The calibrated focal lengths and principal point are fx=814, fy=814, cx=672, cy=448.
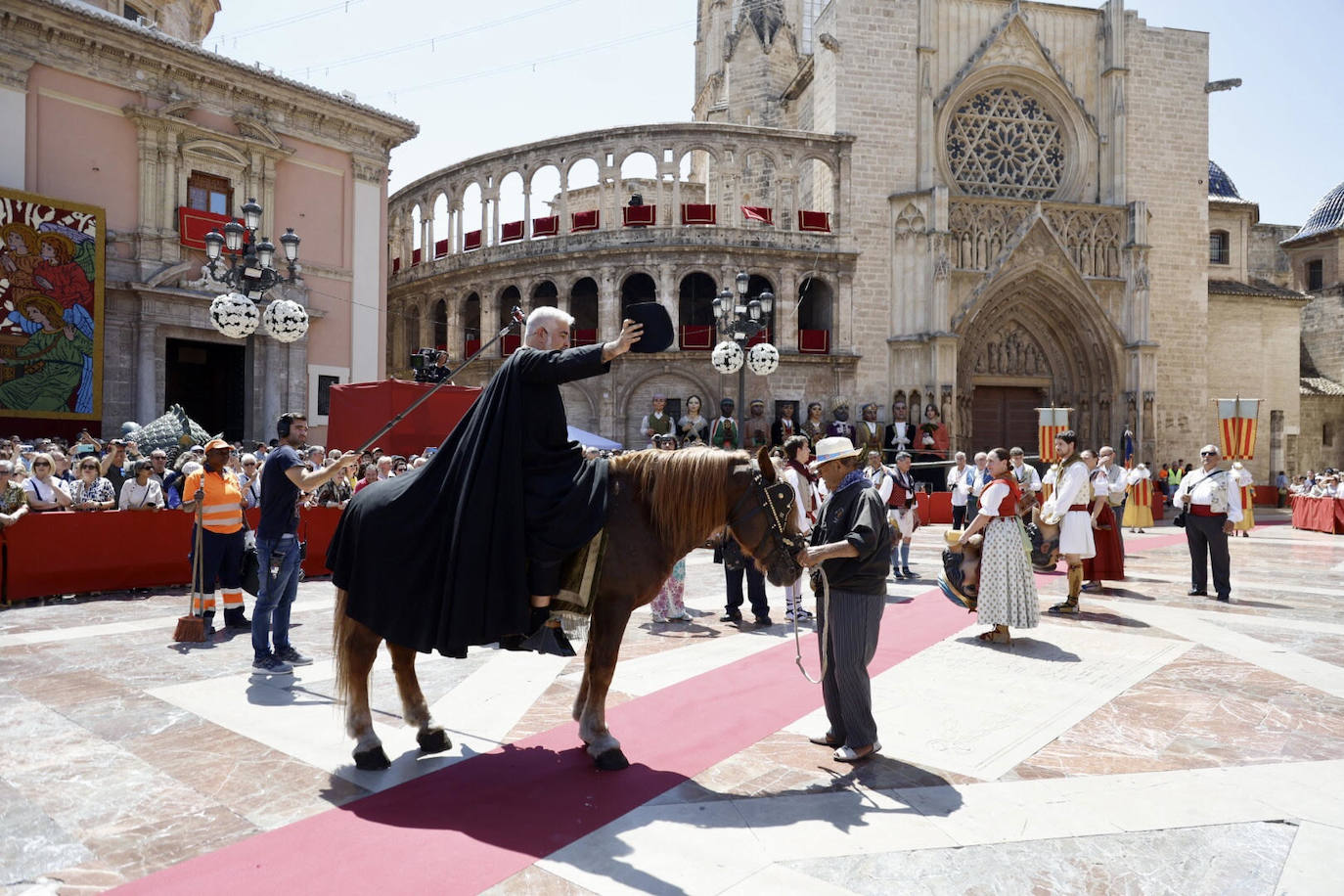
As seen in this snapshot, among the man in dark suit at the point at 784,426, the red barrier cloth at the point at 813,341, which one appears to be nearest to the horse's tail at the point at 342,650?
the man in dark suit at the point at 784,426

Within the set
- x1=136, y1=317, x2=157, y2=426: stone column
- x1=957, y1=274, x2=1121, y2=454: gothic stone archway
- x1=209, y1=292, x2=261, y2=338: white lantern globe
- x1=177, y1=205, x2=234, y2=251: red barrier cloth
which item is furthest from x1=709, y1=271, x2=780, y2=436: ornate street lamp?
x1=136, y1=317, x2=157, y2=426: stone column

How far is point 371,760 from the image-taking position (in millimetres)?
4441

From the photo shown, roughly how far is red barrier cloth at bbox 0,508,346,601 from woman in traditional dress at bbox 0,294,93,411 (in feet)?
30.6

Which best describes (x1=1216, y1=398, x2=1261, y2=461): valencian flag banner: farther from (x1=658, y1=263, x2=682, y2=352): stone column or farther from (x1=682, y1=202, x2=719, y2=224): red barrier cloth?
(x1=682, y1=202, x2=719, y2=224): red barrier cloth

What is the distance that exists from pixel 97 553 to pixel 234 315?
3329 mm

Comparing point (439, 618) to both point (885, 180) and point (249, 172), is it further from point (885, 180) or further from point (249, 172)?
point (885, 180)

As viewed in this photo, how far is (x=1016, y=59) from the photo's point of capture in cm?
2845

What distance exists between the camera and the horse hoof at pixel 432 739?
15.3 feet

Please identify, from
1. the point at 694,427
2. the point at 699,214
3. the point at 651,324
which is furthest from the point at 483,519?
the point at 699,214

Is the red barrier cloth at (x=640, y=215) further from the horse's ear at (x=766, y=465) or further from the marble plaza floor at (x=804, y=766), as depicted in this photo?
the horse's ear at (x=766, y=465)

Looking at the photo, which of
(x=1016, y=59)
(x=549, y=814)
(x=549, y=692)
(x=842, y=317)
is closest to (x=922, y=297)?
(x=842, y=317)

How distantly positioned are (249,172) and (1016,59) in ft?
81.8

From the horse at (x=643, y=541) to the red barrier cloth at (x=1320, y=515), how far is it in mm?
22859

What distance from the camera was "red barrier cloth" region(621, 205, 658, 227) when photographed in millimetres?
27281
